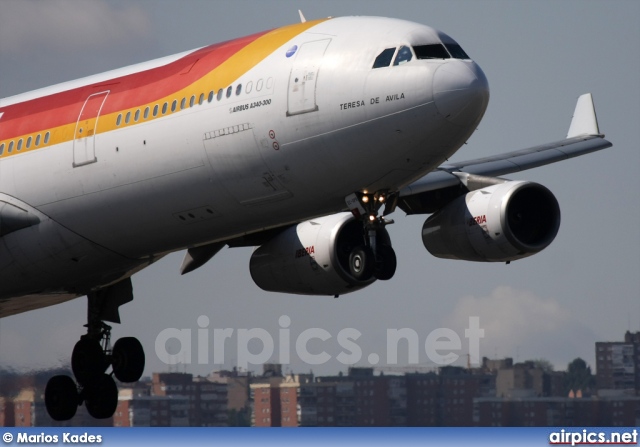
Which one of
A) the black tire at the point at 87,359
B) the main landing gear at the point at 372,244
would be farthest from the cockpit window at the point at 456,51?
the black tire at the point at 87,359

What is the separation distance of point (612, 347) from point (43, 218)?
4048cm

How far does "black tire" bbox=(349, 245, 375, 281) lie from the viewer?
24.3 m

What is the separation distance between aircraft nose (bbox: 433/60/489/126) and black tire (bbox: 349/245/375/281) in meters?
2.99

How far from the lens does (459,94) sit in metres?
22.8

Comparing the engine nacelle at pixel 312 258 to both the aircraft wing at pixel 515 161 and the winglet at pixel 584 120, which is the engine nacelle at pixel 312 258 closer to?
the aircraft wing at pixel 515 161

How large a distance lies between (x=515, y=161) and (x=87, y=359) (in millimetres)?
11130

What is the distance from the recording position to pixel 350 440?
187ft

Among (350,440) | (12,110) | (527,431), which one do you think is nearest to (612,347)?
(527,431)

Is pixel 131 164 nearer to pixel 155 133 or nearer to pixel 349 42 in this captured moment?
pixel 155 133

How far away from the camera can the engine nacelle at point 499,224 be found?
28.7 m

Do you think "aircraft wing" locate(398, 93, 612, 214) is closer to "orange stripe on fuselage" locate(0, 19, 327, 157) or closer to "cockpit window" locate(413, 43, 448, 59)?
"orange stripe on fuselage" locate(0, 19, 327, 157)

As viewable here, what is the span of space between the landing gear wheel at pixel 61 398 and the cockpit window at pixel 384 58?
43.6 feet

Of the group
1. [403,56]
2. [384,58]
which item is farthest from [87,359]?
[403,56]

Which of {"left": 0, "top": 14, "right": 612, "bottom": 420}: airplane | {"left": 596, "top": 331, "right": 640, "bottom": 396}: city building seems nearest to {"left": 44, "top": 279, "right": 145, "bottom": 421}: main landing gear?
{"left": 0, "top": 14, "right": 612, "bottom": 420}: airplane
